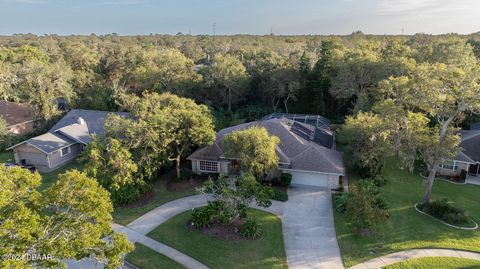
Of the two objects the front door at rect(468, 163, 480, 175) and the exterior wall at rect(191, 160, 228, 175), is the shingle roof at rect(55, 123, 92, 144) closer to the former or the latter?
the exterior wall at rect(191, 160, 228, 175)

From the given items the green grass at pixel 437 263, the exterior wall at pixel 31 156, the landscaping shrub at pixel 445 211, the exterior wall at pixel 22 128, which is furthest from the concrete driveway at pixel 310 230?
the exterior wall at pixel 22 128

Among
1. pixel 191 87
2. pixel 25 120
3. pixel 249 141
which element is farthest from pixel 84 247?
pixel 25 120

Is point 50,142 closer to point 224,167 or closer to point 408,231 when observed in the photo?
point 224,167

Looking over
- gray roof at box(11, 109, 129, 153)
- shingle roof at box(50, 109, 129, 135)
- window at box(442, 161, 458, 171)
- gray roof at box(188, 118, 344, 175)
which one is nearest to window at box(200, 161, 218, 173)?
gray roof at box(188, 118, 344, 175)

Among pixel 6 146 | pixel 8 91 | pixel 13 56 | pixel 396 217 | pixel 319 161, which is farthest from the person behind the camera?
pixel 13 56

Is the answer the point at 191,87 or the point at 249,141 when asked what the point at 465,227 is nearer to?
the point at 249,141

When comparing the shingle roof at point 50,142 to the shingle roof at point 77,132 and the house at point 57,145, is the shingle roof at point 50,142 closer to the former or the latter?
the house at point 57,145

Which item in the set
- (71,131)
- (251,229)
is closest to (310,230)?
(251,229)
